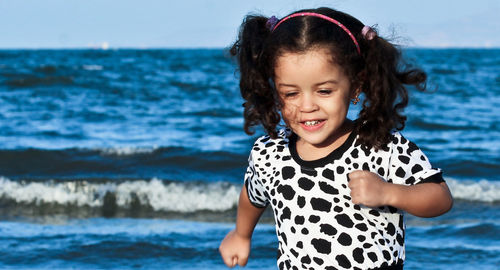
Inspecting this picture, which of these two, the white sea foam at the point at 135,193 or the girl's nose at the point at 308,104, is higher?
the girl's nose at the point at 308,104

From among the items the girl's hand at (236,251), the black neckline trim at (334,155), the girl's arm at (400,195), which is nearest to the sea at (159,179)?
the black neckline trim at (334,155)

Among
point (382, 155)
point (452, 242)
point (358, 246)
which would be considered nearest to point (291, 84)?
point (382, 155)

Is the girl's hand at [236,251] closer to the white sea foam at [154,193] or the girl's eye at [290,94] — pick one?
the girl's eye at [290,94]

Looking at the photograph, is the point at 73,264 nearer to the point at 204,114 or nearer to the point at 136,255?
the point at 136,255

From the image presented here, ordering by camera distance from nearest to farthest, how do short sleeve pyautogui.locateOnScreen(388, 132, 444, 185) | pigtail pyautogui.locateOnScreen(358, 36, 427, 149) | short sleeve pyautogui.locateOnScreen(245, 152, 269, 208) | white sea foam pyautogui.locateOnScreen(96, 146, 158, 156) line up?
1. short sleeve pyautogui.locateOnScreen(388, 132, 444, 185)
2. pigtail pyautogui.locateOnScreen(358, 36, 427, 149)
3. short sleeve pyautogui.locateOnScreen(245, 152, 269, 208)
4. white sea foam pyautogui.locateOnScreen(96, 146, 158, 156)

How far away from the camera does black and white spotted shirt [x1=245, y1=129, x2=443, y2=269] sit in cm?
201

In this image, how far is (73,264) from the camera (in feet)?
14.4

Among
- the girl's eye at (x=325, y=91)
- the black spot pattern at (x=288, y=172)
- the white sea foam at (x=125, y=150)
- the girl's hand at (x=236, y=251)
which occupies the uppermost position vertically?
the girl's eye at (x=325, y=91)

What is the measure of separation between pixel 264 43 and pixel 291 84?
0.19 metres

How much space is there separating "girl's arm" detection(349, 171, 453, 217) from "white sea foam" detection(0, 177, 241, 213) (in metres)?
4.25

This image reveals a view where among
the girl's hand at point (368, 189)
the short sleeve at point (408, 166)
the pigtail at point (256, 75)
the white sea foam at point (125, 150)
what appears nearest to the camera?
the girl's hand at point (368, 189)

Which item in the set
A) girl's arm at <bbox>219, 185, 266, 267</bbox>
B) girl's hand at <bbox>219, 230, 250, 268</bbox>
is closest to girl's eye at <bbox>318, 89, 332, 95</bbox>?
girl's arm at <bbox>219, 185, 266, 267</bbox>

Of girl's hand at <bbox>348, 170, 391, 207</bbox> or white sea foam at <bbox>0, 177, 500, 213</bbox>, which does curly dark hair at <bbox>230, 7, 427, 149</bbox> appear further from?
white sea foam at <bbox>0, 177, 500, 213</bbox>

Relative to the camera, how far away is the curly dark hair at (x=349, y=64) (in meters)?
2.02
